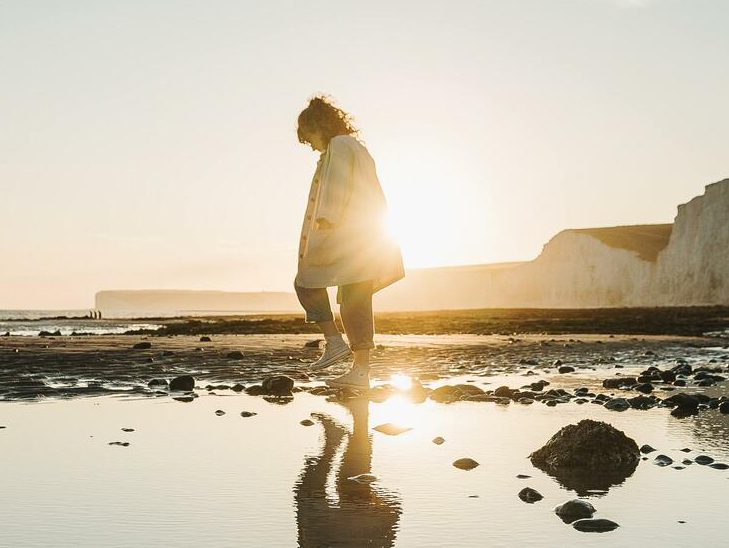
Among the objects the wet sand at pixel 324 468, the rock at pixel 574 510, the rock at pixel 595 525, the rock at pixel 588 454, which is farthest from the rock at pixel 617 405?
the rock at pixel 595 525

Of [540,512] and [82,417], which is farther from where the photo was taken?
[82,417]

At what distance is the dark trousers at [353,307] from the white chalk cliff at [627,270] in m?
86.8

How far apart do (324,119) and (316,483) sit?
520cm

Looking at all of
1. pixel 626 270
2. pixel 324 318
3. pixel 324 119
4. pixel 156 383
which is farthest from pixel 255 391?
pixel 626 270

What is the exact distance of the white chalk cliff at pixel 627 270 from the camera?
292ft

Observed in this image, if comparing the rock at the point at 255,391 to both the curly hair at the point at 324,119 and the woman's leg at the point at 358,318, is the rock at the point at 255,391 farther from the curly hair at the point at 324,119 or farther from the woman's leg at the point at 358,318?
the curly hair at the point at 324,119

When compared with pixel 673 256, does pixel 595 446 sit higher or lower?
lower

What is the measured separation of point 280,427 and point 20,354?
29.0 ft

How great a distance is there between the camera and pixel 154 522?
355 cm

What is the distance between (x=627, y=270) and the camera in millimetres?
106438

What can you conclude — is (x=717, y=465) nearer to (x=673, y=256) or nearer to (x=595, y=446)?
(x=595, y=446)

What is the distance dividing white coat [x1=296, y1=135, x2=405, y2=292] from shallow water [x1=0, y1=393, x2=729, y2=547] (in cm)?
179

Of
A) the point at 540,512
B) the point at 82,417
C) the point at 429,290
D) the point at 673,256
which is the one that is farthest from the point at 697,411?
the point at 429,290

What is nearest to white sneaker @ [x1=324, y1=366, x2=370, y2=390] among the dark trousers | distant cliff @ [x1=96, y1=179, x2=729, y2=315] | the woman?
the woman
